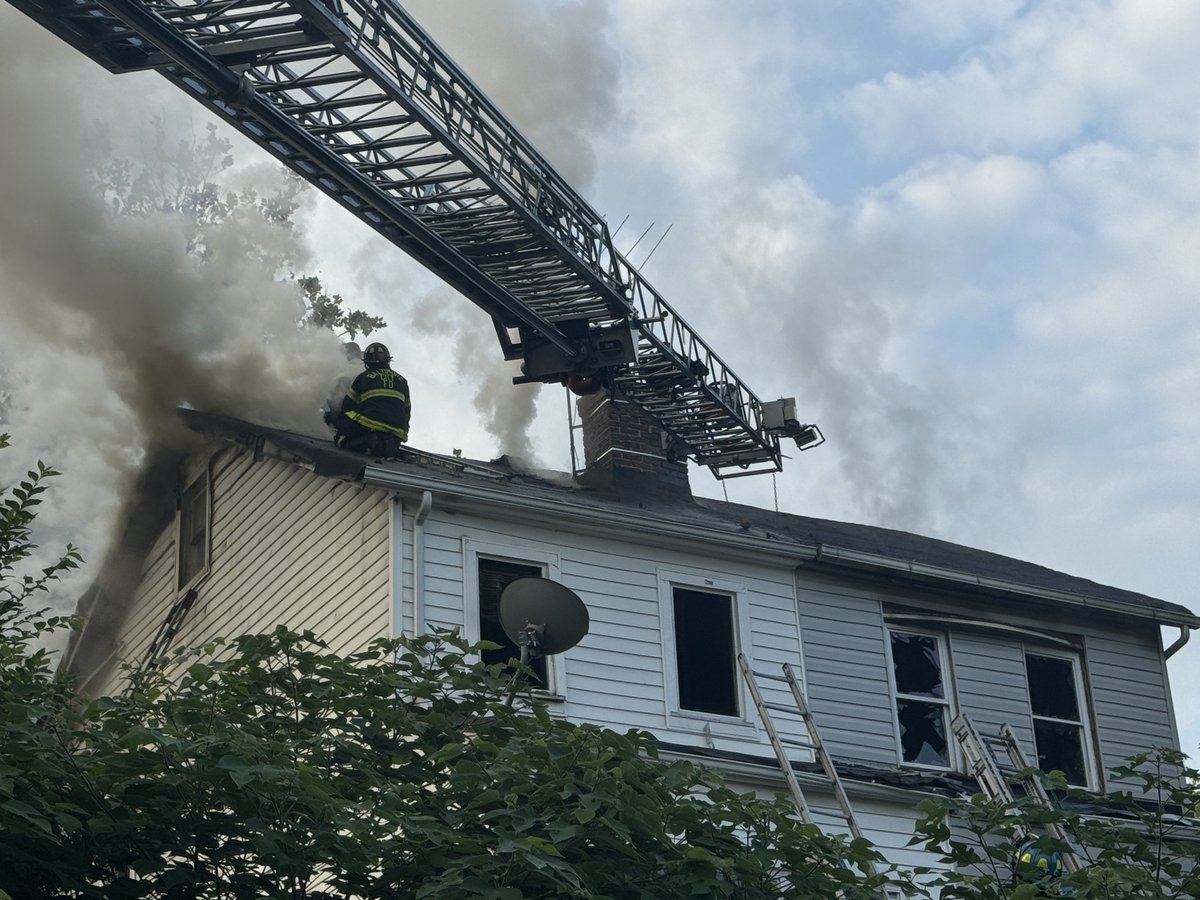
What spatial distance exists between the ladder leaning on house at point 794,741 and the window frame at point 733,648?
0.51ft

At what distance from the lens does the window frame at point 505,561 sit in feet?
50.0

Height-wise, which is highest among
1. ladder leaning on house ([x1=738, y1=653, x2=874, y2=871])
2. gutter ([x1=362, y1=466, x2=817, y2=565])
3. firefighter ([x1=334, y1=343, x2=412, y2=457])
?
firefighter ([x1=334, y1=343, x2=412, y2=457])

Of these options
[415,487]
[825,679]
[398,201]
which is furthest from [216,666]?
[825,679]

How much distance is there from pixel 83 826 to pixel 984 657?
12072mm

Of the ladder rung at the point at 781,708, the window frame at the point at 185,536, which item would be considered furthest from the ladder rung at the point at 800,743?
the window frame at the point at 185,536

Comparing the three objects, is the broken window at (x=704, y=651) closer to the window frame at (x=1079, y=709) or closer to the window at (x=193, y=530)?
the window frame at (x=1079, y=709)

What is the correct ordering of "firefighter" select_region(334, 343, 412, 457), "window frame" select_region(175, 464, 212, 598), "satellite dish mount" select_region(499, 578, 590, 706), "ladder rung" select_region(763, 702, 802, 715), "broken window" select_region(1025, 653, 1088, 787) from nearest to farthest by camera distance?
"satellite dish mount" select_region(499, 578, 590, 706), "ladder rung" select_region(763, 702, 802, 715), "firefighter" select_region(334, 343, 412, 457), "broken window" select_region(1025, 653, 1088, 787), "window frame" select_region(175, 464, 212, 598)

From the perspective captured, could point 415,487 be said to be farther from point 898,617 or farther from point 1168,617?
point 1168,617

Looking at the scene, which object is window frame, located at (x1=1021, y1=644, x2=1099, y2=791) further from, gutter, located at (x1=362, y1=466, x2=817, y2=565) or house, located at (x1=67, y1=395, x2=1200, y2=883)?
gutter, located at (x1=362, y1=466, x2=817, y2=565)

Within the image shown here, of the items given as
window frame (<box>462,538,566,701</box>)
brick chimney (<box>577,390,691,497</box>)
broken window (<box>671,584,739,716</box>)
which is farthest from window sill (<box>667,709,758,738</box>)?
brick chimney (<box>577,390,691,497</box>)

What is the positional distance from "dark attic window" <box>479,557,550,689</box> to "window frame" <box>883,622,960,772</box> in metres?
3.94

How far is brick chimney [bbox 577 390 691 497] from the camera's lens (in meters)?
19.8

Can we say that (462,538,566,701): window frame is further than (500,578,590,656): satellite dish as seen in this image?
Yes

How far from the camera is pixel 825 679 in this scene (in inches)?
682
